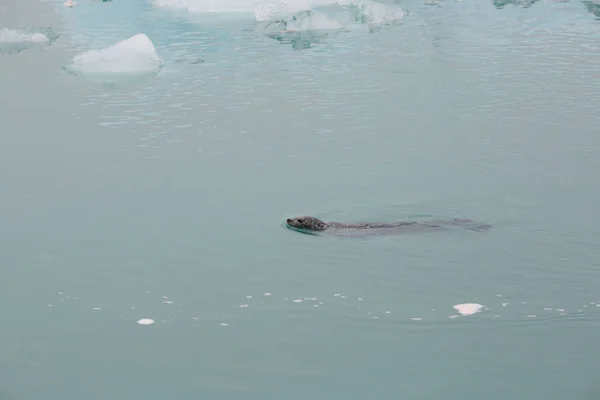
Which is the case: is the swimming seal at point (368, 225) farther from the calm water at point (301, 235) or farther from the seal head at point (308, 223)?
the calm water at point (301, 235)

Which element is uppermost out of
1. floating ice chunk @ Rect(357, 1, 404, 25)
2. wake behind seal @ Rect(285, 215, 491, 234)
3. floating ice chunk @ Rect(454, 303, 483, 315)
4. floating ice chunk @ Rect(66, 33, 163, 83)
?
floating ice chunk @ Rect(357, 1, 404, 25)

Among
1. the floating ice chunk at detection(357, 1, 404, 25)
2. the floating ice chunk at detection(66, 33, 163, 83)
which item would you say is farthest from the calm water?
the floating ice chunk at detection(357, 1, 404, 25)

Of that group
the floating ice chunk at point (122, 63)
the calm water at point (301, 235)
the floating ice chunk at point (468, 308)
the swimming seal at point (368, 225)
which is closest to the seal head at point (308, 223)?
the swimming seal at point (368, 225)

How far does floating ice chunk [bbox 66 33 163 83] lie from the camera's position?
1630 centimetres

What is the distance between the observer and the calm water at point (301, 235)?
6648 millimetres

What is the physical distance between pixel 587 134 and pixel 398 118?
107 inches

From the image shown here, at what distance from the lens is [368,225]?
9.12 m

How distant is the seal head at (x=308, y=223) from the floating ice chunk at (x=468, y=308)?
2.10 meters

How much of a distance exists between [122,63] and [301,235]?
8.66 metres

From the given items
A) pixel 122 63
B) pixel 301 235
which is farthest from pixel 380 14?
pixel 301 235

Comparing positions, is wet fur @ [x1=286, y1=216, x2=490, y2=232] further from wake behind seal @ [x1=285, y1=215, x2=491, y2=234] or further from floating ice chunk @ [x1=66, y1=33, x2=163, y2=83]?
floating ice chunk @ [x1=66, y1=33, x2=163, y2=83]

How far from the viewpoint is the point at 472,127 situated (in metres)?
12.3

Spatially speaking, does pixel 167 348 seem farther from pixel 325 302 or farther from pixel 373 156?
pixel 373 156

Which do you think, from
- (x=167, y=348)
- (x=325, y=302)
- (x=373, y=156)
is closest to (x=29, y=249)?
(x=167, y=348)
